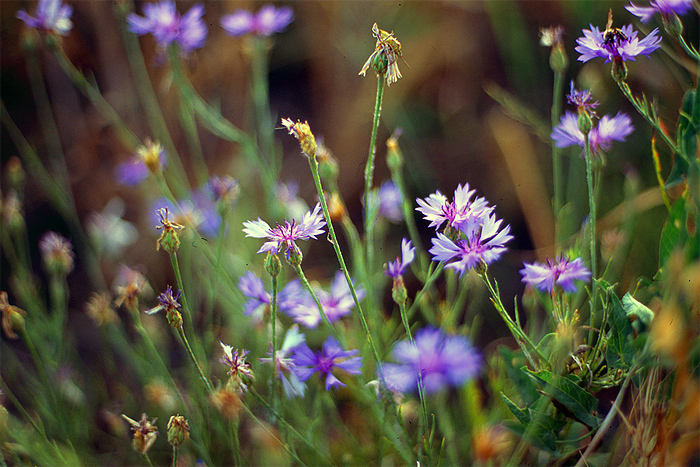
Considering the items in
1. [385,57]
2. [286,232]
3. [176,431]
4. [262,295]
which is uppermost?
[385,57]

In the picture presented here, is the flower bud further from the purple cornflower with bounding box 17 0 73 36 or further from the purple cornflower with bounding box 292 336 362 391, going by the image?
the purple cornflower with bounding box 17 0 73 36

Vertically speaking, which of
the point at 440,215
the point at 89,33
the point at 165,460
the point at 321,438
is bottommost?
the point at 165,460

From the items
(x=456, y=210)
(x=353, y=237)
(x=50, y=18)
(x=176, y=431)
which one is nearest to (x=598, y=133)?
(x=456, y=210)

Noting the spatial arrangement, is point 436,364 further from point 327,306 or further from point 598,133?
point 598,133

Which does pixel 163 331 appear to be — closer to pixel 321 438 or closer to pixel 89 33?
pixel 321 438

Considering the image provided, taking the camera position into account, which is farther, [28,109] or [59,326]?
[28,109]

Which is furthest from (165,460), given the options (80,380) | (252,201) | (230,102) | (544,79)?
(544,79)

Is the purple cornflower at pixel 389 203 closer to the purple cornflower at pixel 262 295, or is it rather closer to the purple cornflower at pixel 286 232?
the purple cornflower at pixel 262 295
